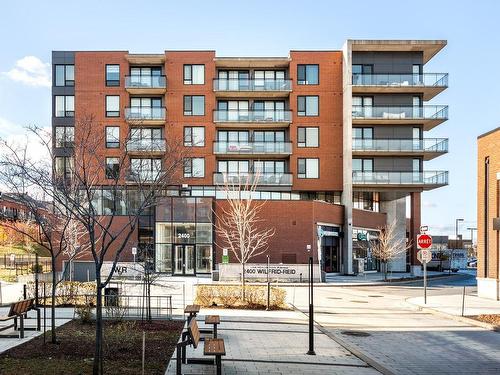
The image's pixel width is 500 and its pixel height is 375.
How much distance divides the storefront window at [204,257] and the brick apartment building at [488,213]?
21895 millimetres

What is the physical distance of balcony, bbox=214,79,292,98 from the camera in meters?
48.0

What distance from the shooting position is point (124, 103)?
159 ft

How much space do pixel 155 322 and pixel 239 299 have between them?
5.68 meters

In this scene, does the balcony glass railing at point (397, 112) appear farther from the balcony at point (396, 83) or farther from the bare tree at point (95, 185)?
the bare tree at point (95, 185)

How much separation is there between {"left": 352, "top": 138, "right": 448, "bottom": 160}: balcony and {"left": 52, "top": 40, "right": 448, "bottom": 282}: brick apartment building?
0.09m

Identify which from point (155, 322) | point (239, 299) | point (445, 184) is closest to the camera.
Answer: point (155, 322)

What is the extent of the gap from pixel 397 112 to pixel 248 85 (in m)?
14.2

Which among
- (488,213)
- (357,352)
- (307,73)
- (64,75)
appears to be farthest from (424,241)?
(64,75)

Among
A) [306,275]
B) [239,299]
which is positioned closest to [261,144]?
[306,275]

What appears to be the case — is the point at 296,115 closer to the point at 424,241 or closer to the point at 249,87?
the point at 249,87

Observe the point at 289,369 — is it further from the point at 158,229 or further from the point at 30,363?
the point at 158,229

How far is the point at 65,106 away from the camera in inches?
1996

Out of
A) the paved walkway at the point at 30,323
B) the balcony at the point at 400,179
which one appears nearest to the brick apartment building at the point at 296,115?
the balcony at the point at 400,179

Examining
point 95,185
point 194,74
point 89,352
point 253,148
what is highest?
point 194,74
